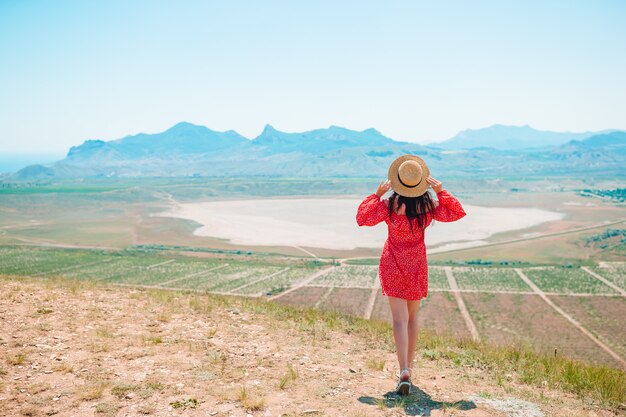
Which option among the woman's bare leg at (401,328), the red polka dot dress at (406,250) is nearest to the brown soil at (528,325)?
the woman's bare leg at (401,328)

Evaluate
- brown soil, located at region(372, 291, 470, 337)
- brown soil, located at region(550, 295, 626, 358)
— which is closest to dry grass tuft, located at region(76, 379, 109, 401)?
brown soil, located at region(372, 291, 470, 337)

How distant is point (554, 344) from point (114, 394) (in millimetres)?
24888

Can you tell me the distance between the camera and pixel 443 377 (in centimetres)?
582

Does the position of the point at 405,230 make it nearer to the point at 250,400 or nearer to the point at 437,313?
the point at 250,400

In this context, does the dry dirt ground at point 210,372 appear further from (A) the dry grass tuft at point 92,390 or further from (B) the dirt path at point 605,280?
(B) the dirt path at point 605,280

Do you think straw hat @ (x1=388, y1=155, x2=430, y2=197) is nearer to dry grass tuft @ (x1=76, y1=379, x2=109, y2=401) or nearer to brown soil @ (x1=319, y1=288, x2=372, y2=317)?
dry grass tuft @ (x1=76, y1=379, x2=109, y2=401)

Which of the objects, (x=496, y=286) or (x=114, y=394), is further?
(x=496, y=286)

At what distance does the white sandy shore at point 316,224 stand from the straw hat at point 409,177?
5954 cm

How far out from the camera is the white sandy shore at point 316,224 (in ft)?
229

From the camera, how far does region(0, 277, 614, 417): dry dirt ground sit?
4582 millimetres

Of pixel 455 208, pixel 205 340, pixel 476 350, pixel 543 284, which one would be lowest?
pixel 543 284

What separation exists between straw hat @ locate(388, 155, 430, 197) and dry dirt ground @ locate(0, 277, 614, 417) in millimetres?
2279

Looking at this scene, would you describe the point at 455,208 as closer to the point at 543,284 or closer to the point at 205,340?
the point at 205,340

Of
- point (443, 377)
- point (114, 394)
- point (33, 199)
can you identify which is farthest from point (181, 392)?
point (33, 199)
